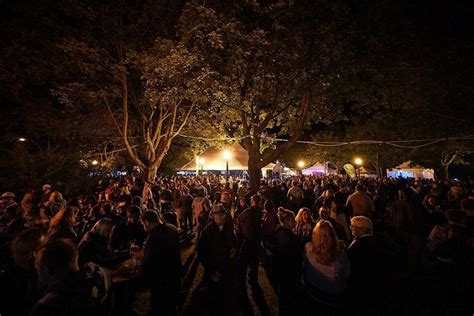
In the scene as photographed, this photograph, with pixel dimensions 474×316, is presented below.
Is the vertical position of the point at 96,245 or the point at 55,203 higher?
the point at 55,203

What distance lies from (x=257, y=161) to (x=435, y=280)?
602 cm

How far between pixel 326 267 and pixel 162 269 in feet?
6.34

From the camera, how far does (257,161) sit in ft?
35.5

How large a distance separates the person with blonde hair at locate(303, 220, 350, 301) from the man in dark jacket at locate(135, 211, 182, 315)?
1653 mm

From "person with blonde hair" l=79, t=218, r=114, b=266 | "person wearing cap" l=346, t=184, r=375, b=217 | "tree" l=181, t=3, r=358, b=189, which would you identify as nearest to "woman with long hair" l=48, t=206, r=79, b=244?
"person with blonde hair" l=79, t=218, r=114, b=266

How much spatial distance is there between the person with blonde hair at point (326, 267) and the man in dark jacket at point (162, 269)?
165 centimetres

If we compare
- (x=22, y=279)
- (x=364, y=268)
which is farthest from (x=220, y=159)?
(x=22, y=279)

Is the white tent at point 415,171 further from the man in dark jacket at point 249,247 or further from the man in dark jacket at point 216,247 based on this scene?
the man in dark jacket at point 216,247

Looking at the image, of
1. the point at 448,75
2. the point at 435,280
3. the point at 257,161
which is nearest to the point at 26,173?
the point at 257,161

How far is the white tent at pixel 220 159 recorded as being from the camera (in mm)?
17703

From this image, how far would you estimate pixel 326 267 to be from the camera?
11.1 feet

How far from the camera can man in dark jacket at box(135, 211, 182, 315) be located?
3783mm

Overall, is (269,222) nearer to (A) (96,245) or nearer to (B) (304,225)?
(B) (304,225)

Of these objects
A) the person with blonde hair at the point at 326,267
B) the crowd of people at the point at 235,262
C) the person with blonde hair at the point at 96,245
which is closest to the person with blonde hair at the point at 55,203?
the crowd of people at the point at 235,262
